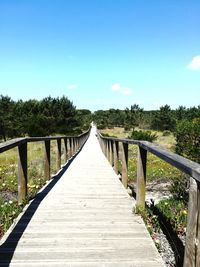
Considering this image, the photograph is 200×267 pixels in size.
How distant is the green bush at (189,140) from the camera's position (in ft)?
32.9

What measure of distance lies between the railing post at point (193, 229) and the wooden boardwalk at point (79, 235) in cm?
89

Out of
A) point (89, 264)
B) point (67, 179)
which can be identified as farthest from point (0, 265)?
point (67, 179)

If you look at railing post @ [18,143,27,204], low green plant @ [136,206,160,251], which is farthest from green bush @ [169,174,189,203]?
railing post @ [18,143,27,204]

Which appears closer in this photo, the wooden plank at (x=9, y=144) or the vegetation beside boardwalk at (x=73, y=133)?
the wooden plank at (x=9, y=144)

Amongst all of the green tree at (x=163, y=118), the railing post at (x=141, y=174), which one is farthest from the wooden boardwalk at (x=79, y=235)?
the green tree at (x=163, y=118)

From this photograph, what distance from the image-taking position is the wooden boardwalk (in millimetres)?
3191

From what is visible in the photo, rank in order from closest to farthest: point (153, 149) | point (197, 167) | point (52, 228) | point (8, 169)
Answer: point (197, 167) < point (153, 149) < point (52, 228) < point (8, 169)

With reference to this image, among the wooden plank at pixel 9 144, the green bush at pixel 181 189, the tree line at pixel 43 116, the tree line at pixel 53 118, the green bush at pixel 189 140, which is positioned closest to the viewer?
the wooden plank at pixel 9 144

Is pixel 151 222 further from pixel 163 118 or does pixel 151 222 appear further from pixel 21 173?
pixel 163 118

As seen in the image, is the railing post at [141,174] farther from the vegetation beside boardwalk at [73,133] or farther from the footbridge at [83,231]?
the vegetation beside boardwalk at [73,133]

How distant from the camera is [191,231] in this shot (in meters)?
2.30

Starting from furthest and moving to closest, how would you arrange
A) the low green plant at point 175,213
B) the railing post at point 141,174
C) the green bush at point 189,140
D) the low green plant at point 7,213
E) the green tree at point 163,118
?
1. the green tree at point 163,118
2. the green bush at point 189,140
3. the railing post at point 141,174
4. the low green plant at point 175,213
5. the low green plant at point 7,213

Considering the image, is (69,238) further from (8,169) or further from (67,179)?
(8,169)

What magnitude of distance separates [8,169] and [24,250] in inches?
293
